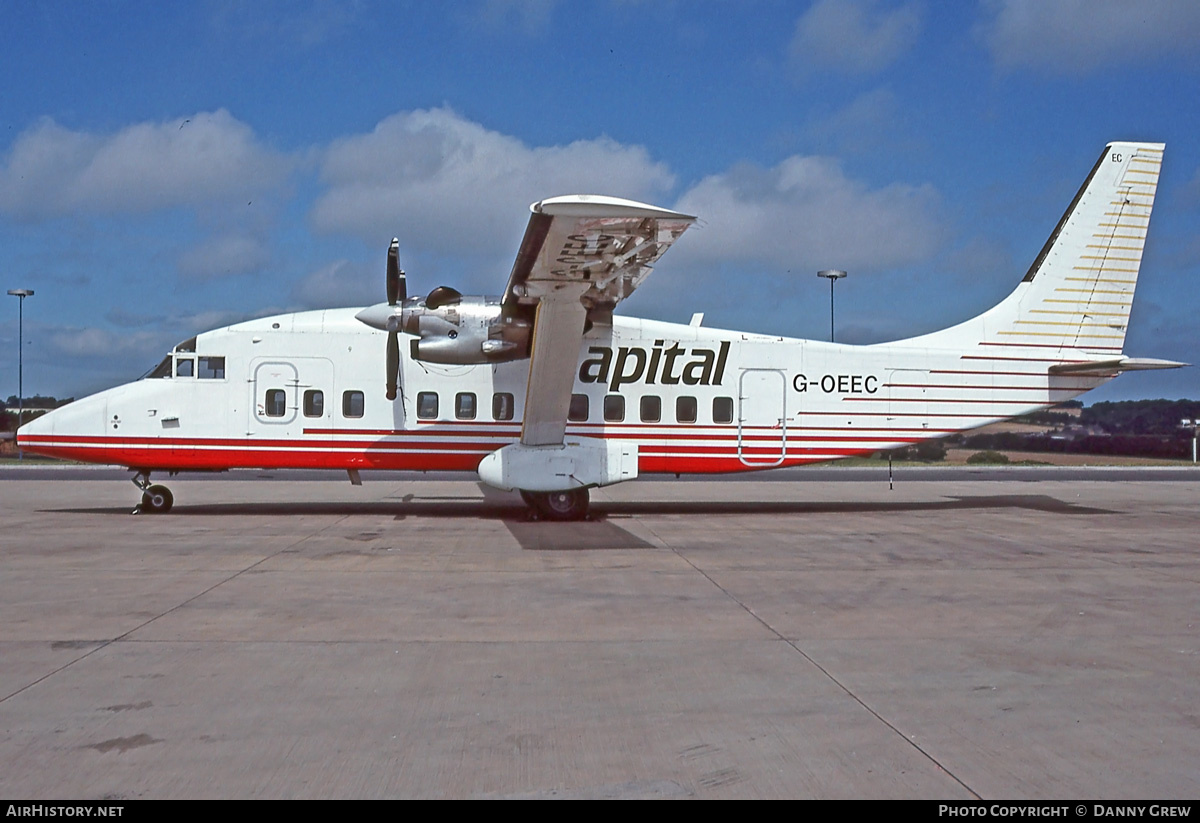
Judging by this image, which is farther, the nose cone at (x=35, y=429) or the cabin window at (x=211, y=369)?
the cabin window at (x=211, y=369)

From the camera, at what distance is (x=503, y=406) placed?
16391 mm

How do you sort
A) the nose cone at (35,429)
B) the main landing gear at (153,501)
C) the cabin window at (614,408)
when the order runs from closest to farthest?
the nose cone at (35,429) < the main landing gear at (153,501) < the cabin window at (614,408)

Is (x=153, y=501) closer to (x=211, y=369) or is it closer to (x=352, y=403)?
(x=211, y=369)

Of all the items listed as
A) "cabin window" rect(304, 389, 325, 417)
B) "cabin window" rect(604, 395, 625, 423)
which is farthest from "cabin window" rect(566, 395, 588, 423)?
"cabin window" rect(304, 389, 325, 417)

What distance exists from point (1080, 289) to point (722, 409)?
7.16 metres

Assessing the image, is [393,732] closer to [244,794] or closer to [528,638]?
[244,794]

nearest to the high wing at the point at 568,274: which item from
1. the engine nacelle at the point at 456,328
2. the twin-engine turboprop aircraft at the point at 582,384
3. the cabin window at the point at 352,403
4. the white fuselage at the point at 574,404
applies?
the twin-engine turboprop aircraft at the point at 582,384

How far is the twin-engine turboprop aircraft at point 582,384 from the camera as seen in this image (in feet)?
49.8

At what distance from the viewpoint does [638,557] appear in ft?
37.1

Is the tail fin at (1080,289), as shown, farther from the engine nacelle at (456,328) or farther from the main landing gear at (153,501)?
the main landing gear at (153,501)

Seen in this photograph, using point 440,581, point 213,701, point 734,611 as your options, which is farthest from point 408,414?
point 213,701

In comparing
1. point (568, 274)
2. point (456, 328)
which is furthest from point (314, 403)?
point (568, 274)

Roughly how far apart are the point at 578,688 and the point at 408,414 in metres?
11.3

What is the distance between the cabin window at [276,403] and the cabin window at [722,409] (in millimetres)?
7699
